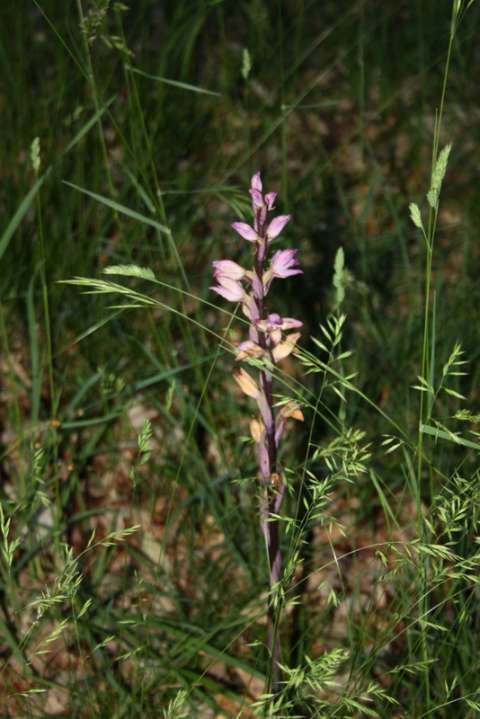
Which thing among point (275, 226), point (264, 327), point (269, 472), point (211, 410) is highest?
point (275, 226)

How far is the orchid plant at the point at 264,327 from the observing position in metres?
1.55

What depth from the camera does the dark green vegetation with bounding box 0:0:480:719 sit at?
6.08 ft

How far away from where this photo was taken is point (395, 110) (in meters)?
3.91

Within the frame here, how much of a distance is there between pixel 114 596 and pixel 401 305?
1410mm

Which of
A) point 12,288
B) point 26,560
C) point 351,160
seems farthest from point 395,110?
point 26,560

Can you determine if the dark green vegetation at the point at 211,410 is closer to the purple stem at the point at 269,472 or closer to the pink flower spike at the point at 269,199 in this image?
the purple stem at the point at 269,472

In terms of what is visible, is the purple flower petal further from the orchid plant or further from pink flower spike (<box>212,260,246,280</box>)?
pink flower spike (<box>212,260,246,280</box>)

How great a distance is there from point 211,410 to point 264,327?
1057mm

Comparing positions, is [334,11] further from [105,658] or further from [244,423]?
[105,658]

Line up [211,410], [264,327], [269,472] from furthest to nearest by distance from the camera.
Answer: [211,410] < [269,472] < [264,327]

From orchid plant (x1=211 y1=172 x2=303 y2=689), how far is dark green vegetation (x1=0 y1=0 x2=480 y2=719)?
0.24ft

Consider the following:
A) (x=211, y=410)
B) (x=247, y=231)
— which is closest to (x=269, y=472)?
(x=247, y=231)

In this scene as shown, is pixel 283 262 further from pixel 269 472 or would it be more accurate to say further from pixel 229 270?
pixel 269 472

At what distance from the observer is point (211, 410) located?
2.58 meters
